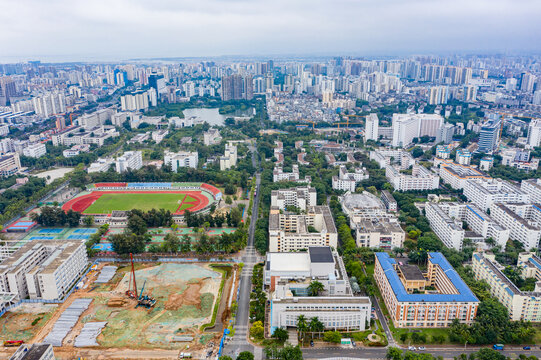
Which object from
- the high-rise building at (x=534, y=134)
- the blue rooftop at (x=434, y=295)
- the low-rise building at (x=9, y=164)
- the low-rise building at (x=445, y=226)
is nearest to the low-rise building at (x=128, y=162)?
the low-rise building at (x=9, y=164)

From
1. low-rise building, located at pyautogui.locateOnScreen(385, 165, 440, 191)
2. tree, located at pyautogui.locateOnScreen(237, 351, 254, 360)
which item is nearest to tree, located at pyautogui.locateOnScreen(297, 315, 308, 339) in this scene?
tree, located at pyautogui.locateOnScreen(237, 351, 254, 360)

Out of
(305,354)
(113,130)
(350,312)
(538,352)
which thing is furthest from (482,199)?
(113,130)

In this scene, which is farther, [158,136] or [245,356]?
[158,136]

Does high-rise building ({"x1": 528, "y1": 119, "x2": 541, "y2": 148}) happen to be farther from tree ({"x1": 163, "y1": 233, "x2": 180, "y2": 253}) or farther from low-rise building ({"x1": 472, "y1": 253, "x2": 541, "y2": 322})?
tree ({"x1": 163, "y1": 233, "x2": 180, "y2": 253})

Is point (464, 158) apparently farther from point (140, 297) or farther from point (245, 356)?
point (140, 297)

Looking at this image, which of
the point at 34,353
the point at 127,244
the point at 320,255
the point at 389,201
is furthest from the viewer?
the point at 389,201

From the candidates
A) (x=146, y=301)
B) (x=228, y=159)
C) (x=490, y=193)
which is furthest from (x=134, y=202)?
(x=490, y=193)
